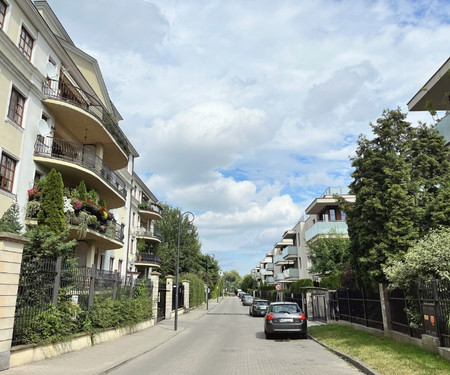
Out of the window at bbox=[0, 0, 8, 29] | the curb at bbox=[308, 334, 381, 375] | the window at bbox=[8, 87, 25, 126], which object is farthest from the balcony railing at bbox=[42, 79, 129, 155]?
the curb at bbox=[308, 334, 381, 375]

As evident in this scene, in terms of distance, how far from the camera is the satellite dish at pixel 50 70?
18.1 meters

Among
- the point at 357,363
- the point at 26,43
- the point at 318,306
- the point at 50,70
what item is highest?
the point at 26,43

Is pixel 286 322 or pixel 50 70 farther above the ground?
pixel 50 70

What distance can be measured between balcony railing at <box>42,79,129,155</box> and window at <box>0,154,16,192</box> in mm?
4028

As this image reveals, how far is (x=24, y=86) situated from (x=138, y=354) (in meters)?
11.9

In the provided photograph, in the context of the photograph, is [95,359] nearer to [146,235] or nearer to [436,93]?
[436,93]

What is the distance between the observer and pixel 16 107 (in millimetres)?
15875

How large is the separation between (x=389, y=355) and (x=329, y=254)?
84.7 feet

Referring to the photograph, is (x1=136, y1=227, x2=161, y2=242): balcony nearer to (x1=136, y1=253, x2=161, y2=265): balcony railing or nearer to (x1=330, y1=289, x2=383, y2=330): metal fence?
(x1=136, y1=253, x2=161, y2=265): balcony railing

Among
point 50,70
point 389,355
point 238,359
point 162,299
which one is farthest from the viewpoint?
point 162,299

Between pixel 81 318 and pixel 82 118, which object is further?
pixel 82 118

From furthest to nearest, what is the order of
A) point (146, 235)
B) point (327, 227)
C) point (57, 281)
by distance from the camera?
point (146, 235)
point (327, 227)
point (57, 281)

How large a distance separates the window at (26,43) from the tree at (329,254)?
2826 cm

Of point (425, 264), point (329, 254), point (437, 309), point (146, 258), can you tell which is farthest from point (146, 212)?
point (437, 309)
